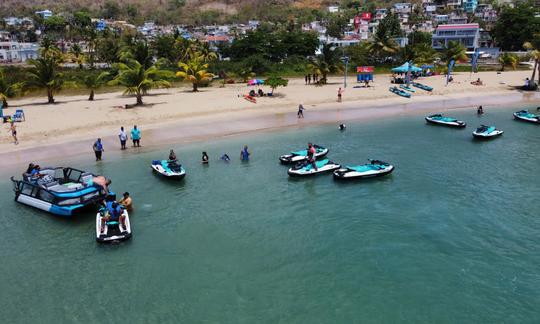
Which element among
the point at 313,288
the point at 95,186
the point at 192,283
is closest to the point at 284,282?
the point at 313,288

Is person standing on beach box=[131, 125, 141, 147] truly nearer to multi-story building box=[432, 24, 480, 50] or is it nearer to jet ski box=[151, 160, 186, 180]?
jet ski box=[151, 160, 186, 180]

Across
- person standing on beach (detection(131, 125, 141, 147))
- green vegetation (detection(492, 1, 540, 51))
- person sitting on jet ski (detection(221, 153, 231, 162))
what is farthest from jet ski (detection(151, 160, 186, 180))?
green vegetation (detection(492, 1, 540, 51))

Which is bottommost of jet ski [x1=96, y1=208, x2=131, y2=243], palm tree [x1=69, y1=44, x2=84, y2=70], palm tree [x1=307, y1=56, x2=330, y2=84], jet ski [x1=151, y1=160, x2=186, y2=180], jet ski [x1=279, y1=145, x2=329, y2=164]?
jet ski [x1=96, y1=208, x2=131, y2=243]

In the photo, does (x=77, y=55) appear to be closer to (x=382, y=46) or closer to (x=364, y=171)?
(x=382, y=46)

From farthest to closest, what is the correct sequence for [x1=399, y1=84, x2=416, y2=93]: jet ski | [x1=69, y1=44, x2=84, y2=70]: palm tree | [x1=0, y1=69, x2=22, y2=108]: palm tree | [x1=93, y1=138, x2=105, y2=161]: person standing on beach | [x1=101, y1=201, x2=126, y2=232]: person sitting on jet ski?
[x1=69, y1=44, x2=84, y2=70]: palm tree < [x1=399, y1=84, x2=416, y2=93]: jet ski < [x1=0, y1=69, x2=22, y2=108]: palm tree < [x1=93, y1=138, x2=105, y2=161]: person standing on beach < [x1=101, y1=201, x2=126, y2=232]: person sitting on jet ski

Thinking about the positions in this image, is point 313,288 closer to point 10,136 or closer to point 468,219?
point 468,219
